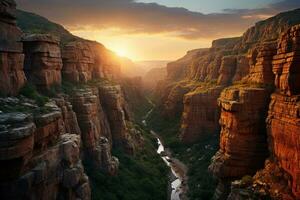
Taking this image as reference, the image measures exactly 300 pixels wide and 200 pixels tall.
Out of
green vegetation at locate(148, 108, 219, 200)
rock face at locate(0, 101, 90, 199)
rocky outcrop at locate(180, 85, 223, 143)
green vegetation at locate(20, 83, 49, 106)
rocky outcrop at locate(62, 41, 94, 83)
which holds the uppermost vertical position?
rocky outcrop at locate(62, 41, 94, 83)

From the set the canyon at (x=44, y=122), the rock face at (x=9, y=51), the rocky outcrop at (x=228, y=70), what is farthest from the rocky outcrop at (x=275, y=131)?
the rocky outcrop at (x=228, y=70)

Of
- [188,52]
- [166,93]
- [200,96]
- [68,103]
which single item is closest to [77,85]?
[68,103]

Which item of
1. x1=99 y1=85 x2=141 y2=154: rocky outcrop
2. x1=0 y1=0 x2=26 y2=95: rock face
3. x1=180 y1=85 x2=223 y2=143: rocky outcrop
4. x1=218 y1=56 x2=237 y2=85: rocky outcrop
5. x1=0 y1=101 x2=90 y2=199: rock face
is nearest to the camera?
x1=0 y1=101 x2=90 y2=199: rock face

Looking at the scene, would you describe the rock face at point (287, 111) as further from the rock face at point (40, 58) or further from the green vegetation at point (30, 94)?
the rock face at point (40, 58)

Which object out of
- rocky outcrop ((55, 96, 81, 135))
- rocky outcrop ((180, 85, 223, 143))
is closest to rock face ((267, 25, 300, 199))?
rocky outcrop ((55, 96, 81, 135))

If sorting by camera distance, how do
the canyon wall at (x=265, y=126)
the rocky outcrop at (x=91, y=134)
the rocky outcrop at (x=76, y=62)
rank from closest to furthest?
the canyon wall at (x=265, y=126), the rocky outcrop at (x=91, y=134), the rocky outcrop at (x=76, y=62)

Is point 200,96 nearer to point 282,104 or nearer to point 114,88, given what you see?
point 114,88

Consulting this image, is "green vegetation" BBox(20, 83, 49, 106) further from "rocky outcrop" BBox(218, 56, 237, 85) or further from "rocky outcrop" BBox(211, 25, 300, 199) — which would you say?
"rocky outcrop" BBox(218, 56, 237, 85)

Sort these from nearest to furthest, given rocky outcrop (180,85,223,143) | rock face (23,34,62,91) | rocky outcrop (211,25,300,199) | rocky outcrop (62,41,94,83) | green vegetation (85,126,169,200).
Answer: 1. rocky outcrop (211,25,300,199)
2. rock face (23,34,62,91)
3. green vegetation (85,126,169,200)
4. rocky outcrop (62,41,94,83)
5. rocky outcrop (180,85,223,143)

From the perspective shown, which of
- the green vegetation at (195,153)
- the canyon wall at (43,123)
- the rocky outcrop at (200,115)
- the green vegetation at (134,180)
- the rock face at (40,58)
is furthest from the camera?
the rocky outcrop at (200,115)
